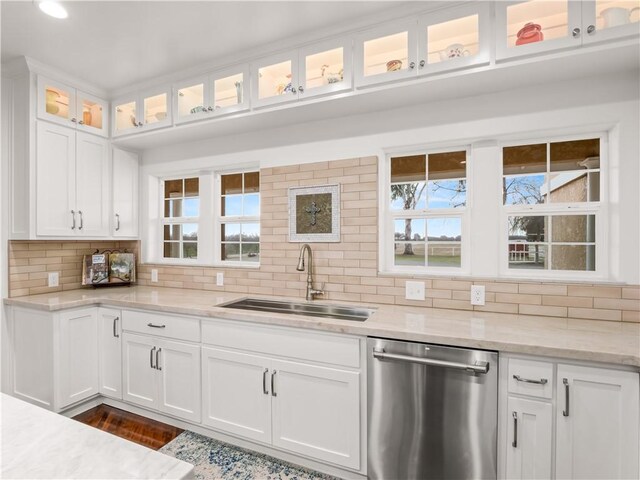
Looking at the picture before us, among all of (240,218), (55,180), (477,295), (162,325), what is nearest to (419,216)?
(477,295)

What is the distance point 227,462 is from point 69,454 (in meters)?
1.74

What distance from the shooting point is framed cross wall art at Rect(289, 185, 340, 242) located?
262 cm

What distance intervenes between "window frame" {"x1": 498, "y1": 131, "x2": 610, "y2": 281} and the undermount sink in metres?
0.97

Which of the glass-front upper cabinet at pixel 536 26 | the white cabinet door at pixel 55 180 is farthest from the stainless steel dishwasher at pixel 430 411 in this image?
the white cabinet door at pixel 55 180

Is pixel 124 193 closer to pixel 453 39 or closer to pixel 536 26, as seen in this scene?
pixel 453 39

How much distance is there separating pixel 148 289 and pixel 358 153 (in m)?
2.29

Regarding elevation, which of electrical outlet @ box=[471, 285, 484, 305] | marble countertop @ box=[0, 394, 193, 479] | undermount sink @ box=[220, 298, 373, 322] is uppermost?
electrical outlet @ box=[471, 285, 484, 305]

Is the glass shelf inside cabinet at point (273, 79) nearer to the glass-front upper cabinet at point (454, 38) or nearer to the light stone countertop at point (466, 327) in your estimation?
the glass-front upper cabinet at point (454, 38)

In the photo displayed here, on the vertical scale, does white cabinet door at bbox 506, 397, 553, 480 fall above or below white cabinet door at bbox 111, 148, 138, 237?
below

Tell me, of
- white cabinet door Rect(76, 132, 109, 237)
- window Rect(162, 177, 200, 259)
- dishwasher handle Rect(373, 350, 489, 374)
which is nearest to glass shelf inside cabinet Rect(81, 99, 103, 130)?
white cabinet door Rect(76, 132, 109, 237)

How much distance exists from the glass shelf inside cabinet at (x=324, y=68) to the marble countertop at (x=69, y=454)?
7.08ft

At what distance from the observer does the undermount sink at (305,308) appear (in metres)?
2.37

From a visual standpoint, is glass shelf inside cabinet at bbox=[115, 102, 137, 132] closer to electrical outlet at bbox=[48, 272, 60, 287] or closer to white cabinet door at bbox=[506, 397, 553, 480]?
electrical outlet at bbox=[48, 272, 60, 287]

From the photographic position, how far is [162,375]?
249 cm
